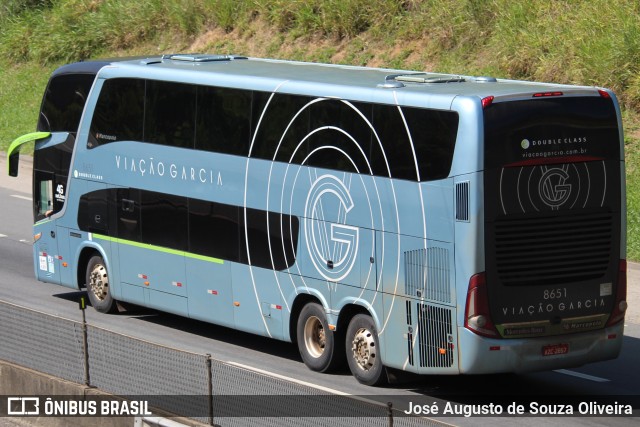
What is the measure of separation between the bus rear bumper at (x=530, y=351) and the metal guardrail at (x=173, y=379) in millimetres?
2946

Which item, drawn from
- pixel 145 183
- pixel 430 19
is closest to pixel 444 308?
pixel 145 183

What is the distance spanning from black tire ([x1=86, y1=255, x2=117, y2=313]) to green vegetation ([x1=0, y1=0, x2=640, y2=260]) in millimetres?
9074

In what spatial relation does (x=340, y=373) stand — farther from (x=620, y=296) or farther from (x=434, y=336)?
(x=620, y=296)

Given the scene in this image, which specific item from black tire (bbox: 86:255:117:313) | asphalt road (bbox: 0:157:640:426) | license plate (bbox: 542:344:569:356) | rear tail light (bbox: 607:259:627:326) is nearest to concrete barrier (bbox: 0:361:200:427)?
asphalt road (bbox: 0:157:640:426)

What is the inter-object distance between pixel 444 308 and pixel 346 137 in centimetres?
257

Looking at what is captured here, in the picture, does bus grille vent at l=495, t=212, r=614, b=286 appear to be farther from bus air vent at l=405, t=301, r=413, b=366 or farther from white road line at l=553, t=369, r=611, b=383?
white road line at l=553, t=369, r=611, b=383

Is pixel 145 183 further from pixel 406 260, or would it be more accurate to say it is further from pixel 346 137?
pixel 406 260

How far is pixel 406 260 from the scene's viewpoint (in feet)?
46.0

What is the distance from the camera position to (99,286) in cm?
1948

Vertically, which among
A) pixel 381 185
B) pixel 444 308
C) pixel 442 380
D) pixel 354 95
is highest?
pixel 354 95

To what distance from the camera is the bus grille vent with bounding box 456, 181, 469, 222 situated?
1326 cm

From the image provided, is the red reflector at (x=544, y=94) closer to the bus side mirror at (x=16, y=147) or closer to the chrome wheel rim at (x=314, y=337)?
the chrome wheel rim at (x=314, y=337)

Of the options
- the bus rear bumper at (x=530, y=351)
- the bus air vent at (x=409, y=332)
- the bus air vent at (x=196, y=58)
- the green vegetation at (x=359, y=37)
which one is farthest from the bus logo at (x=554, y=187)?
the green vegetation at (x=359, y=37)

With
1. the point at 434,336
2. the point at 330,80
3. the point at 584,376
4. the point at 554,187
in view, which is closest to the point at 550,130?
the point at 554,187
